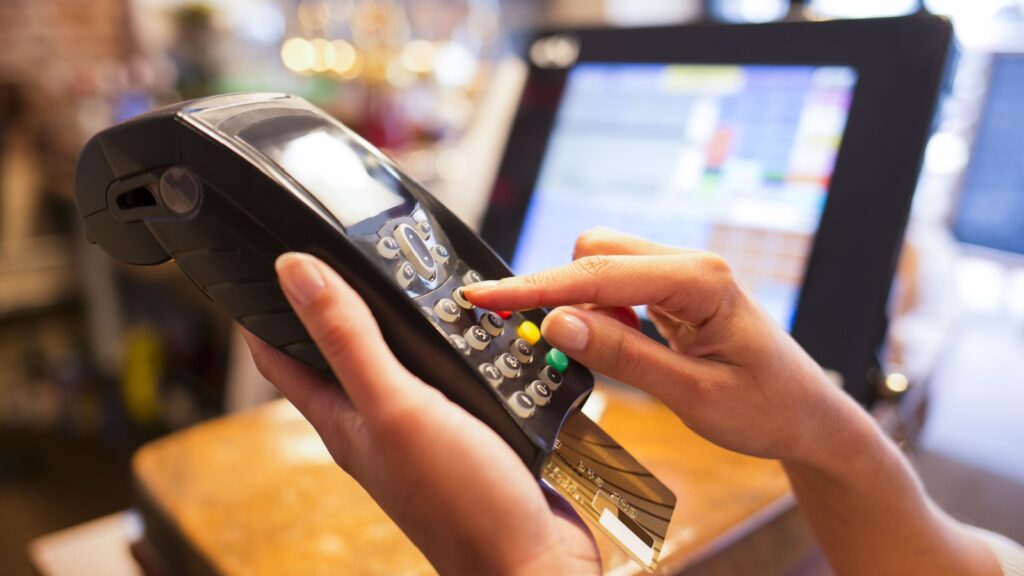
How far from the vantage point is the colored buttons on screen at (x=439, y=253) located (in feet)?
1.15

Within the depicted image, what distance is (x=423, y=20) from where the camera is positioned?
9.09 feet

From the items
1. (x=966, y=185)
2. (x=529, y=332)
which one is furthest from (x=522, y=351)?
(x=966, y=185)

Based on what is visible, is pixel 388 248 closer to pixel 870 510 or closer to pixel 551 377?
pixel 551 377

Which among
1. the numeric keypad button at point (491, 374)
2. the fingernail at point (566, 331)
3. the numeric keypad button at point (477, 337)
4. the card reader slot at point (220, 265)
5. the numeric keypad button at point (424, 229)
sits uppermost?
the numeric keypad button at point (424, 229)

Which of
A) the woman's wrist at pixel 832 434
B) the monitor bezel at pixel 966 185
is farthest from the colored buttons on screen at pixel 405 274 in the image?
the monitor bezel at pixel 966 185

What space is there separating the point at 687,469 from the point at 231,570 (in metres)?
0.32

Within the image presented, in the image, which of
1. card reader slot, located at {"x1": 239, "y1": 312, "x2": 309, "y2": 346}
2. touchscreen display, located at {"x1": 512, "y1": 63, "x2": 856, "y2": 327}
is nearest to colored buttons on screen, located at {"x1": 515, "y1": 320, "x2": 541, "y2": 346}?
card reader slot, located at {"x1": 239, "y1": 312, "x2": 309, "y2": 346}

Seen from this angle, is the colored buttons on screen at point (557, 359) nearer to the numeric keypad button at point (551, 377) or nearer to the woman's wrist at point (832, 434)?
the numeric keypad button at point (551, 377)

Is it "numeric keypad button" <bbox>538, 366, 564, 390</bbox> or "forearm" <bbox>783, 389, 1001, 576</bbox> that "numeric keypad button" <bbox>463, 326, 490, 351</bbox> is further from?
"forearm" <bbox>783, 389, 1001, 576</bbox>

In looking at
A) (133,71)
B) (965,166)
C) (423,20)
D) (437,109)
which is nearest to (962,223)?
(965,166)

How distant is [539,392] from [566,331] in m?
0.03

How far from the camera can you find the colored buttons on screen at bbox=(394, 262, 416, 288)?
309mm

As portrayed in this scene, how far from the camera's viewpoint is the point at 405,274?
0.31 m

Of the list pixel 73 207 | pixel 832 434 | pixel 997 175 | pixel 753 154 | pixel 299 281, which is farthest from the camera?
pixel 73 207
